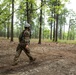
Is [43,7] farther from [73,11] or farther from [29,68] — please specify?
[73,11]

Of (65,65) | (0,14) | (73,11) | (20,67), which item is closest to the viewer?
(20,67)

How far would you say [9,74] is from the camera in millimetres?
8570

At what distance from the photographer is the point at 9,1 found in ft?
60.5

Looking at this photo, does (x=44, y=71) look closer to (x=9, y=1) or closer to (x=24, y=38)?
(x=24, y=38)

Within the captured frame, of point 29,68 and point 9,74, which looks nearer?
point 9,74

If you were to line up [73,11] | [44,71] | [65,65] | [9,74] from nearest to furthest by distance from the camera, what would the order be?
[9,74]
[44,71]
[65,65]
[73,11]

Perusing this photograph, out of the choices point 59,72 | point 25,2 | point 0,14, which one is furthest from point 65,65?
point 25,2

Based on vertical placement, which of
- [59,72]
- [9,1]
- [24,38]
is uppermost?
[9,1]

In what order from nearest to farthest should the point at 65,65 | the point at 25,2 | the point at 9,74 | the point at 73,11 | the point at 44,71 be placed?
1. the point at 9,74
2. the point at 44,71
3. the point at 65,65
4. the point at 25,2
5. the point at 73,11

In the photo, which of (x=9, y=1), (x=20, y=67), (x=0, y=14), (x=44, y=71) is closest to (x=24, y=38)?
(x=20, y=67)

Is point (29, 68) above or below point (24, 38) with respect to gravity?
below

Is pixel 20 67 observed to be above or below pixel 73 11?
below

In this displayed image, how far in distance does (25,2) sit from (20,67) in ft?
39.4

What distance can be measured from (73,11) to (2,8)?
48.4 meters
